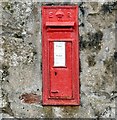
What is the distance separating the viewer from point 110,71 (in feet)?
16.0

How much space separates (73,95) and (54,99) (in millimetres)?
186

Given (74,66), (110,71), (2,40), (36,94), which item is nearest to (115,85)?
(110,71)

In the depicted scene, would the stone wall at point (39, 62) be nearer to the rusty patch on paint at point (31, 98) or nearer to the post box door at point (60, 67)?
the rusty patch on paint at point (31, 98)

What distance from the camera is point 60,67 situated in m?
4.78

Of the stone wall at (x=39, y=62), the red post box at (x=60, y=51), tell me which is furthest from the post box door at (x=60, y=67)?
the stone wall at (x=39, y=62)

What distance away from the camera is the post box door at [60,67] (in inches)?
188

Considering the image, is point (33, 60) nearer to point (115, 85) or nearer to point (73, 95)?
point (73, 95)

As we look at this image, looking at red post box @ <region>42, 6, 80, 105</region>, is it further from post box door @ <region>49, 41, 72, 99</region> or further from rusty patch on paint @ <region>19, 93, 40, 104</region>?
rusty patch on paint @ <region>19, 93, 40, 104</region>

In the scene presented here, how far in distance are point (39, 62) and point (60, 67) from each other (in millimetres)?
225

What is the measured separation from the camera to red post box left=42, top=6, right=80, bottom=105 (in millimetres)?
4773

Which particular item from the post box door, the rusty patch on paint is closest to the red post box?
the post box door

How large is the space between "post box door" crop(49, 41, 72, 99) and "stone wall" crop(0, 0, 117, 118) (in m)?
0.13

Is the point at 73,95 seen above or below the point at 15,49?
below

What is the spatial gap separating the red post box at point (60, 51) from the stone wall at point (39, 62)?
71 millimetres
